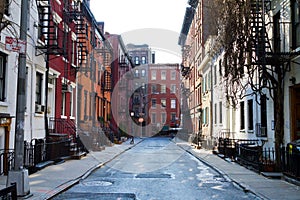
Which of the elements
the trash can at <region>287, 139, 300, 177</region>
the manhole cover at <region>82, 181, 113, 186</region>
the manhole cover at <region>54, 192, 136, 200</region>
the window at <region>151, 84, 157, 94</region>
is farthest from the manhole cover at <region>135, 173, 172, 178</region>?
the window at <region>151, 84, 157, 94</region>

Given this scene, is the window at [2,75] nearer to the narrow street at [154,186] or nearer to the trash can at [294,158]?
the narrow street at [154,186]

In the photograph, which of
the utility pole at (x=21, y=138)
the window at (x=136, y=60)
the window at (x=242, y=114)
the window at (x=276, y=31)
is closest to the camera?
the utility pole at (x=21, y=138)

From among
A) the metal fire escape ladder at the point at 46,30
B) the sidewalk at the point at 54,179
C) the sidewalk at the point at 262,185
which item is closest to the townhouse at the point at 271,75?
the sidewalk at the point at 262,185

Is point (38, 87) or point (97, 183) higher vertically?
point (38, 87)

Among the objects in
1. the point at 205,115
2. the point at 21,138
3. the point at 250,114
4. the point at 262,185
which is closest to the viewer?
the point at 21,138

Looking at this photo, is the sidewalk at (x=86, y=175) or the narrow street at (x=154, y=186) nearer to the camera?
the sidewalk at (x=86, y=175)

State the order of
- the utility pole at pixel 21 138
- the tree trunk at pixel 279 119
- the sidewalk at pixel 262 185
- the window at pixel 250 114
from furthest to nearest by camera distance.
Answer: the window at pixel 250 114 < the tree trunk at pixel 279 119 < the sidewalk at pixel 262 185 < the utility pole at pixel 21 138

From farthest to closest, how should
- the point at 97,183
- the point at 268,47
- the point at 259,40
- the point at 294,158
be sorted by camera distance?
the point at 268,47
the point at 259,40
the point at 97,183
the point at 294,158

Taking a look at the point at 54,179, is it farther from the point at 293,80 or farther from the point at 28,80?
the point at 293,80

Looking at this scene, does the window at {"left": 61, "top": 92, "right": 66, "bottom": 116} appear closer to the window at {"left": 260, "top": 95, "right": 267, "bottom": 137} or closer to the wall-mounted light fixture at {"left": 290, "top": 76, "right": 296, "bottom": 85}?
the window at {"left": 260, "top": 95, "right": 267, "bottom": 137}

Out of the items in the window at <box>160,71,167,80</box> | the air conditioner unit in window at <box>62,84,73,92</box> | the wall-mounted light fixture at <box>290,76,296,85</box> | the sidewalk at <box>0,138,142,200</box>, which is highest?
the window at <box>160,71,167,80</box>

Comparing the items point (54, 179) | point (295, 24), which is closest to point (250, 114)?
point (295, 24)

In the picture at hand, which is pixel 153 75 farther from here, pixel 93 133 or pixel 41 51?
pixel 41 51

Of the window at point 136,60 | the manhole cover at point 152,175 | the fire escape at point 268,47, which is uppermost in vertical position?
the window at point 136,60
